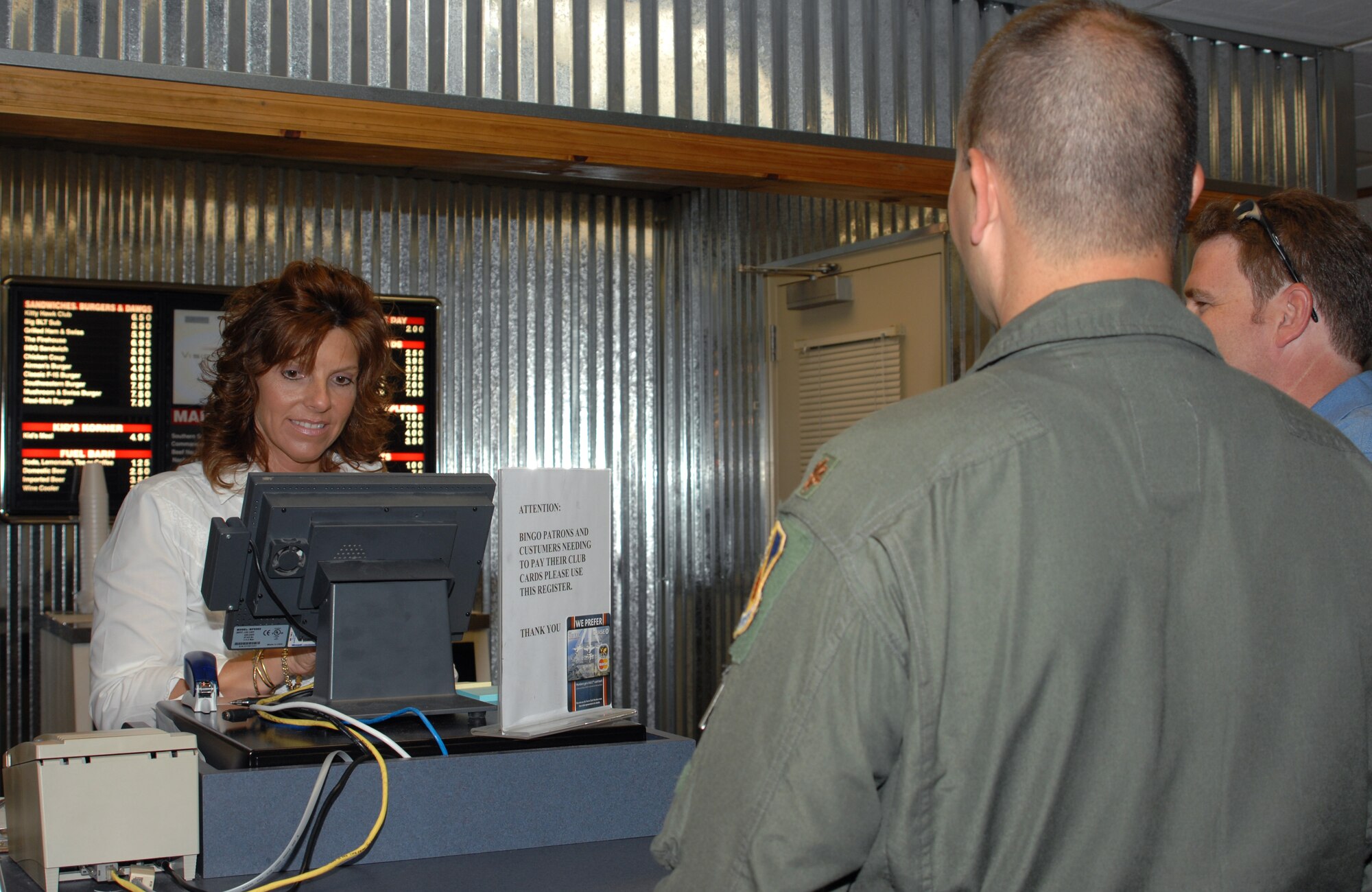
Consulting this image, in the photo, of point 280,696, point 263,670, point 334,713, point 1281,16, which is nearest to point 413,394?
point 263,670

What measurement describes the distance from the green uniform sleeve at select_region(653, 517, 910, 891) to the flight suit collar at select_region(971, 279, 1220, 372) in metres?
0.23

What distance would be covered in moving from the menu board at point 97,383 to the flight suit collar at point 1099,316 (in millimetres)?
3706

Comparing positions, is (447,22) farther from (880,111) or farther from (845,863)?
(845,863)

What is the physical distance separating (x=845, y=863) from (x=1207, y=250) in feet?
5.35

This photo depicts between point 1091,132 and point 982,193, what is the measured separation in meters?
0.09

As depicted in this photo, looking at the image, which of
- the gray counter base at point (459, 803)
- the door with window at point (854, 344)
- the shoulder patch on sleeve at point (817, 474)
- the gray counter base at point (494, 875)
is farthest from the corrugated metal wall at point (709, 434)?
the shoulder patch on sleeve at point (817, 474)

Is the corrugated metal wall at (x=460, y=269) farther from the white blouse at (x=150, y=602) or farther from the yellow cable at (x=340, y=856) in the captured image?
the yellow cable at (x=340, y=856)

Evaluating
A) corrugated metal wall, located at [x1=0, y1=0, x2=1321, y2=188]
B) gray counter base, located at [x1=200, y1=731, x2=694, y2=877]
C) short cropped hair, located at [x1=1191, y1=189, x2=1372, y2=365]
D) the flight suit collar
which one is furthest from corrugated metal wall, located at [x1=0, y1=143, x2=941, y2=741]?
the flight suit collar

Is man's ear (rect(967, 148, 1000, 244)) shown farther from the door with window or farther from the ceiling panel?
the ceiling panel

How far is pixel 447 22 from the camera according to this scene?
255 centimetres

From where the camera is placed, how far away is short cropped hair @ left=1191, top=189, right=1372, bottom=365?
197cm

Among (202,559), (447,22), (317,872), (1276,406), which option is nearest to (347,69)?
(447,22)

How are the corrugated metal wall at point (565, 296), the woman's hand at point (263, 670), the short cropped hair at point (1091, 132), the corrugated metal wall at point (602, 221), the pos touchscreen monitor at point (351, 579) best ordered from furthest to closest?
the corrugated metal wall at point (565, 296), the corrugated metal wall at point (602, 221), the woman's hand at point (263, 670), the pos touchscreen monitor at point (351, 579), the short cropped hair at point (1091, 132)

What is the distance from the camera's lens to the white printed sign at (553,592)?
1660 millimetres
